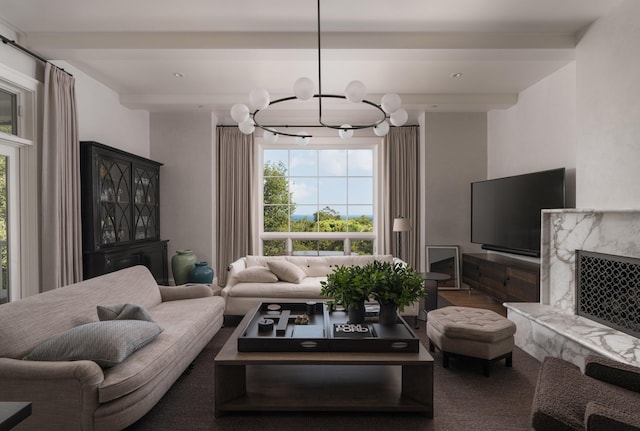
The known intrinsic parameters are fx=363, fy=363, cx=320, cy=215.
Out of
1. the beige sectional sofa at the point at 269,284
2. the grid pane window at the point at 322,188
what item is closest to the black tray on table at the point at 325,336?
the beige sectional sofa at the point at 269,284

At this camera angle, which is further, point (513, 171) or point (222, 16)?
point (513, 171)

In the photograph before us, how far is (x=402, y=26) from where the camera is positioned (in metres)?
3.14

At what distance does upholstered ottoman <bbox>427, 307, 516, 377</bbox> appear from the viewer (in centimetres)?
256

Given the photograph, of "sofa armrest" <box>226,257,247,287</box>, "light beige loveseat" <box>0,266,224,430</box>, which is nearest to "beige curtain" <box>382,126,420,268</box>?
"sofa armrest" <box>226,257,247,287</box>

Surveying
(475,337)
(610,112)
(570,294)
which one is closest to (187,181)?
(475,337)

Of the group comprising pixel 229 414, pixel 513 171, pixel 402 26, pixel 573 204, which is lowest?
pixel 229 414

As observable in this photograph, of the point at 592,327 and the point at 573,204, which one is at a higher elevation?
the point at 573,204

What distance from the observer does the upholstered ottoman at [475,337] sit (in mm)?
2564

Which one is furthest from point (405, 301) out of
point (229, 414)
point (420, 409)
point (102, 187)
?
point (102, 187)

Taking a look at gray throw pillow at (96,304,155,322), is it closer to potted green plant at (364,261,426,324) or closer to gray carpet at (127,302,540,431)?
gray carpet at (127,302,540,431)

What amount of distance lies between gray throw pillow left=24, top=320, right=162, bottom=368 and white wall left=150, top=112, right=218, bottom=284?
3671mm

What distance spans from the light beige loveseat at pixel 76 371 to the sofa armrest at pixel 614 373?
2.19 metres

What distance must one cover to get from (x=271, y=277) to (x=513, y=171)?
353 cm

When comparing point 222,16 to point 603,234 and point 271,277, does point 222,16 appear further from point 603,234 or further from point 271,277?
point 603,234
